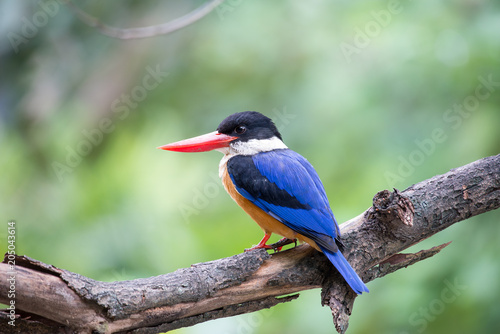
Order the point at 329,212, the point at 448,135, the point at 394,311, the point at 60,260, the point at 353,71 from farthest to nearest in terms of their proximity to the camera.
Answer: the point at 353,71 → the point at 448,135 → the point at 60,260 → the point at 394,311 → the point at 329,212

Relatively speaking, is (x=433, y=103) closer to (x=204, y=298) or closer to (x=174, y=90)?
(x=174, y=90)

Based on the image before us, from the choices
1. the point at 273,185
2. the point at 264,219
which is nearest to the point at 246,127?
the point at 273,185

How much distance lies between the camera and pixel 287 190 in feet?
9.48

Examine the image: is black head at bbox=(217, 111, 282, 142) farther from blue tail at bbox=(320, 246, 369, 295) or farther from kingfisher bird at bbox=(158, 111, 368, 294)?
blue tail at bbox=(320, 246, 369, 295)

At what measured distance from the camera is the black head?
129 inches

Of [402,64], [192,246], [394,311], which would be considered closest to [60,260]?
[192,246]

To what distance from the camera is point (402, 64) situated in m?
4.06

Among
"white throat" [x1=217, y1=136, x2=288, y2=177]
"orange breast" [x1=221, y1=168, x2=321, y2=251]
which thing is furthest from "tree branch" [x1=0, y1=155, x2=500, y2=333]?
"white throat" [x1=217, y1=136, x2=288, y2=177]

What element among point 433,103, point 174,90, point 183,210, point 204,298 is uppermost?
point 174,90

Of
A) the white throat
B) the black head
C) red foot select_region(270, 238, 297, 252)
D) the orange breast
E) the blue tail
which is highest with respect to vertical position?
the black head

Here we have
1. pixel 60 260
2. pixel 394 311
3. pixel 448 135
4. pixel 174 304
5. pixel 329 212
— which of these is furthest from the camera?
pixel 448 135

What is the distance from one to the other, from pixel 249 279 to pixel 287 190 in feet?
1.92

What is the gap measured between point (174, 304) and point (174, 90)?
2612mm

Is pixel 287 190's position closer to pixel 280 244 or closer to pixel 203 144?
pixel 280 244
